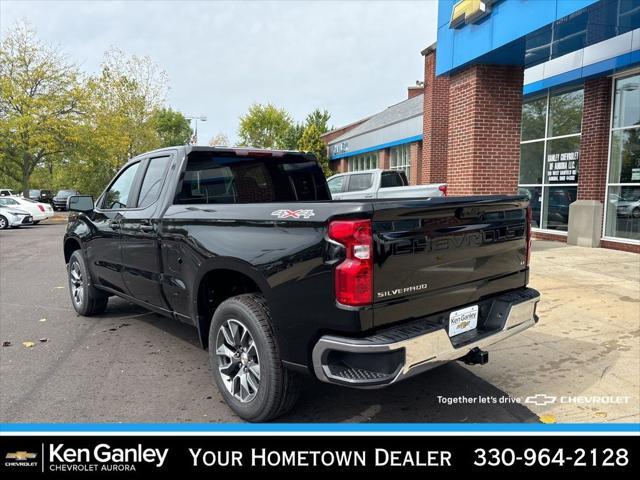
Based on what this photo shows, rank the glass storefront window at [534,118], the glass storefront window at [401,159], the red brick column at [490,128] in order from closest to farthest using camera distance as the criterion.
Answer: the red brick column at [490,128] → the glass storefront window at [534,118] → the glass storefront window at [401,159]

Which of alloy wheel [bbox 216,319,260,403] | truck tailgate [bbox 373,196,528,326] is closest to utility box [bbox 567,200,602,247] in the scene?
truck tailgate [bbox 373,196,528,326]

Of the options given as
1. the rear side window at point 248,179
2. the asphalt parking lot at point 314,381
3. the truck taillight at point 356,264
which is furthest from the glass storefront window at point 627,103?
the truck taillight at point 356,264

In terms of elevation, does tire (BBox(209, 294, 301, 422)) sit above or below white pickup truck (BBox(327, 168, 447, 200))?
below

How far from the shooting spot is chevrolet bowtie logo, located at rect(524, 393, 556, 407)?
369cm

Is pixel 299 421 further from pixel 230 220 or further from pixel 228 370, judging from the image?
pixel 230 220

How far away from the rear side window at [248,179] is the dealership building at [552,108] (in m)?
4.77

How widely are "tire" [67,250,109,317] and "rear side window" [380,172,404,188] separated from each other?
358 inches

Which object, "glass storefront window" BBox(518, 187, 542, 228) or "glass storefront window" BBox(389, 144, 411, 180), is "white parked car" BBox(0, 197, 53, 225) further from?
"glass storefront window" BBox(518, 187, 542, 228)

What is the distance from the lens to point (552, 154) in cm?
1274

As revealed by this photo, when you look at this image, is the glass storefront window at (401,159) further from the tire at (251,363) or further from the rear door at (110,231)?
the tire at (251,363)

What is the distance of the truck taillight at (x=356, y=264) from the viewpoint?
2.60 m

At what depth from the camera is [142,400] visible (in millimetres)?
3688

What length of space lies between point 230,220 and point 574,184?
11.1 meters

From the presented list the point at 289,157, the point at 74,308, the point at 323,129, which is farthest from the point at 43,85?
the point at 323,129
